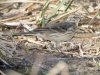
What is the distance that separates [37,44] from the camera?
28.9 ft

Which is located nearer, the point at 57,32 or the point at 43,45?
the point at 57,32

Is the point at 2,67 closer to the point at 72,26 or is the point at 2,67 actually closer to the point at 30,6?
the point at 72,26

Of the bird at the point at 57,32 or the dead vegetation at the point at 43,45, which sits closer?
the dead vegetation at the point at 43,45

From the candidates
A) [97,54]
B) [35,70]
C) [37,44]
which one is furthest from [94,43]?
[35,70]

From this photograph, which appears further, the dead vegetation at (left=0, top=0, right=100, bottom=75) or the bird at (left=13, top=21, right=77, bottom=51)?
the bird at (left=13, top=21, right=77, bottom=51)

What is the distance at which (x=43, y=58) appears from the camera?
8086 mm

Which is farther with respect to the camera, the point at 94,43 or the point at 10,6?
the point at 10,6

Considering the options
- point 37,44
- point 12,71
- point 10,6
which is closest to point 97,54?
point 37,44

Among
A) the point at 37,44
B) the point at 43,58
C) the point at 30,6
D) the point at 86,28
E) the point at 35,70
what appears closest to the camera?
the point at 35,70

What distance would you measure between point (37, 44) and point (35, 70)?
1.71 metres

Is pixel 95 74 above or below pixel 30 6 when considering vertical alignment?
below

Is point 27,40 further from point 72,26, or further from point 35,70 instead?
point 35,70

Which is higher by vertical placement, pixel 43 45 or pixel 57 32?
pixel 57 32

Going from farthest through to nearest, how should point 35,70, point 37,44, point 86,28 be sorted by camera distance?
point 86,28, point 37,44, point 35,70
